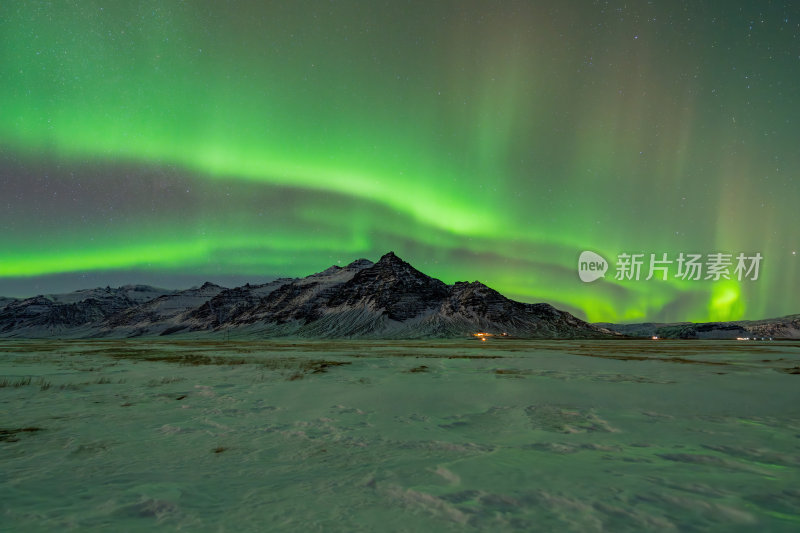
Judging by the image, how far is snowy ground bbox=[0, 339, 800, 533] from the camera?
6336 mm

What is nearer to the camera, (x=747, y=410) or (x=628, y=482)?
(x=628, y=482)

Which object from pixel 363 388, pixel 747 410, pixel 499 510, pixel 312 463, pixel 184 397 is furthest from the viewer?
pixel 363 388

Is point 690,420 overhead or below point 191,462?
overhead

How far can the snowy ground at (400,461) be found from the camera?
6336 millimetres

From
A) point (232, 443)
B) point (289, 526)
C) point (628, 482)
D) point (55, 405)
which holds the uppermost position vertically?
point (628, 482)

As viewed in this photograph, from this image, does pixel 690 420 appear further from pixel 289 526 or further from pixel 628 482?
pixel 289 526

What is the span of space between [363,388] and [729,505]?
14.9 metres

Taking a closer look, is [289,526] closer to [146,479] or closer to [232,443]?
[146,479]

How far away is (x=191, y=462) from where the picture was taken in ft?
29.5

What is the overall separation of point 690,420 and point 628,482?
7.14m

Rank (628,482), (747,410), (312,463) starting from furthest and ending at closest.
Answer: (747,410) → (312,463) → (628,482)

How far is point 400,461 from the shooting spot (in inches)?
357

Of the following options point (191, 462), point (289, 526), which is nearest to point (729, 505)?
point (289, 526)

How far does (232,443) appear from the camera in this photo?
1042 centimetres
